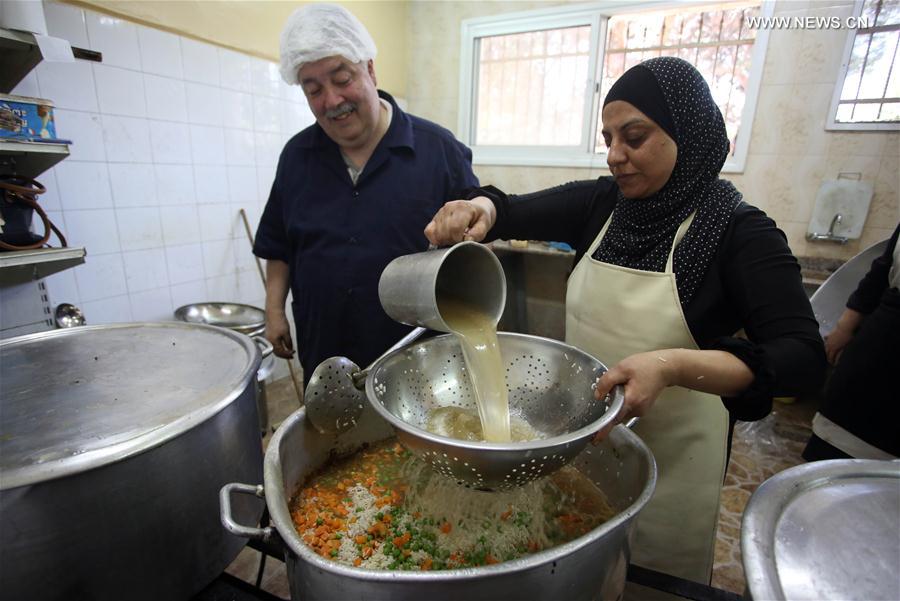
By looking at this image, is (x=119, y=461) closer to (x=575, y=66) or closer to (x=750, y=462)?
(x=750, y=462)

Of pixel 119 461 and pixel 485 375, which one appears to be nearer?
pixel 119 461

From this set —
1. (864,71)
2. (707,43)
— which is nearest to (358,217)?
(707,43)

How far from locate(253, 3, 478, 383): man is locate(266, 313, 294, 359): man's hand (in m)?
0.12

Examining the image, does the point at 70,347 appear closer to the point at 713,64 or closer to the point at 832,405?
the point at 832,405

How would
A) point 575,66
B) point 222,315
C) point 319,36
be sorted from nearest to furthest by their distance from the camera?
point 319,36 → point 222,315 → point 575,66

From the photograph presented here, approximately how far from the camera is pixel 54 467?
0.54m

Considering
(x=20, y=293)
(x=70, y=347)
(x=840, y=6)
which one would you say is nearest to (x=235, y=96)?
(x=20, y=293)

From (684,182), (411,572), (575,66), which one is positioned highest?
(575,66)

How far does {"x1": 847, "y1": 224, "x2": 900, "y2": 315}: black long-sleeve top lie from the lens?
1.66m

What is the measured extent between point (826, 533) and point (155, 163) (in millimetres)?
2685

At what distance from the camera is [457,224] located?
99 cm

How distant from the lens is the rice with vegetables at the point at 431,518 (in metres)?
0.75

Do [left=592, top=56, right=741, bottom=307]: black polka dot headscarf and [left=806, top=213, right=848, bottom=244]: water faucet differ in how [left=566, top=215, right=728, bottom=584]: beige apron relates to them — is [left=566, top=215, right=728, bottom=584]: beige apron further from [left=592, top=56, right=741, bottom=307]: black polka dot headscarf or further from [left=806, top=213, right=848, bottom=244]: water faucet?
[left=806, top=213, right=848, bottom=244]: water faucet

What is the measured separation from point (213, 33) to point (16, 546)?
257cm
